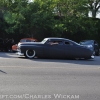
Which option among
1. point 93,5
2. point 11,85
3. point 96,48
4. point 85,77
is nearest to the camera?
point 11,85

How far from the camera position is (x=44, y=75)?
33.9 feet

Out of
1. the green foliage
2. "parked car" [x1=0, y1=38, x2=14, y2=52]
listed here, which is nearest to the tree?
the green foliage

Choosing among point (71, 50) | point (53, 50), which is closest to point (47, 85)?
point (53, 50)

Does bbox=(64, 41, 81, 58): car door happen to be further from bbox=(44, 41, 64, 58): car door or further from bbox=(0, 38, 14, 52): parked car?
bbox=(0, 38, 14, 52): parked car

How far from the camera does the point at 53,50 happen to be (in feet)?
57.5

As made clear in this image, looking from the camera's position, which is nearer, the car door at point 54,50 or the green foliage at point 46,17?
the car door at point 54,50

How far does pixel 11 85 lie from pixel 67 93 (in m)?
1.86

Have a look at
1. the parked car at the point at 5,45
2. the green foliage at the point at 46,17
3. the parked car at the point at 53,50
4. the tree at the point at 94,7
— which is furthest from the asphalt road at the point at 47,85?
the tree at the point at 94,7

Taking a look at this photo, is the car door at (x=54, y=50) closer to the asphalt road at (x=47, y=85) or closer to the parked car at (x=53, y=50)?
the parked car at (x=53, y=50)

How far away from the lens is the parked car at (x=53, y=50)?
57.0 feet

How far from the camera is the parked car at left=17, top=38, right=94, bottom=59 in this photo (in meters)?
17.4

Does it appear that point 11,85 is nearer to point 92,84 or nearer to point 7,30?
point 92,84

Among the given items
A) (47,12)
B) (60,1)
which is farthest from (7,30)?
(60,1)

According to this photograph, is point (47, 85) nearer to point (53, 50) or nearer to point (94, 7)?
point (53, 50)
